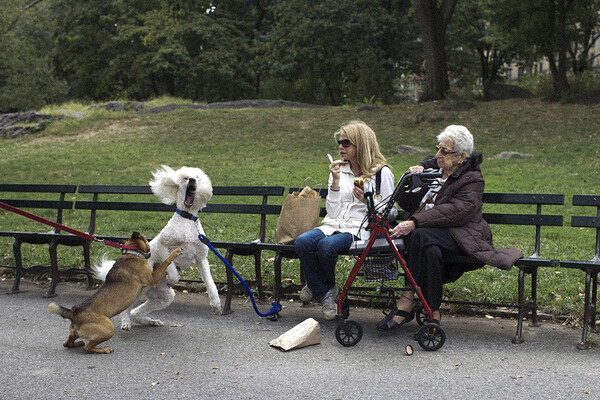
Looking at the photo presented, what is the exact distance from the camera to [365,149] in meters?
5.67

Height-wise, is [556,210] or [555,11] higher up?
[555,11]

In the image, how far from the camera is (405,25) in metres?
31.6

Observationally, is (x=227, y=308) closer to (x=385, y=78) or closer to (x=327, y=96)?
(x=385, y=78)

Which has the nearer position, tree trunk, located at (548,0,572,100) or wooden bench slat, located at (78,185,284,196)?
wooden bench slat, located at (78,185,284,196)

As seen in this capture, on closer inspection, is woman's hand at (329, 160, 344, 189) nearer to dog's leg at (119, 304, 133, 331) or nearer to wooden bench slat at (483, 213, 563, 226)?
wooden bench slat at (483, 213, 563, 226)

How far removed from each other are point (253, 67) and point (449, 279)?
30.9 meters

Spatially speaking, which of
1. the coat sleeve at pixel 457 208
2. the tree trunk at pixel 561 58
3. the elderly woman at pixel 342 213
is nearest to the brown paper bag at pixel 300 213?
the elderly woman at pixel 342 213

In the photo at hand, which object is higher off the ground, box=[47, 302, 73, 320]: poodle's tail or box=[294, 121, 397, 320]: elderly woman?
box=[294, 121, 397, 320]: elderly woman

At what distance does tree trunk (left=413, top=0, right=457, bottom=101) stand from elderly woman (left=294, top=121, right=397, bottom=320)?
16.9 meters

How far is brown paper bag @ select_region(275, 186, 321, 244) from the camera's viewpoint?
5727 mm

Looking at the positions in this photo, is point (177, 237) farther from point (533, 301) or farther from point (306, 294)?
point (533, 301)

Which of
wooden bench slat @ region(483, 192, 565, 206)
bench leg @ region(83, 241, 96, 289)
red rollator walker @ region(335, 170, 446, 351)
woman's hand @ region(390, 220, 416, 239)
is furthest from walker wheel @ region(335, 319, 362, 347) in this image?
bench leg @ region(83, 241, 96, 289)

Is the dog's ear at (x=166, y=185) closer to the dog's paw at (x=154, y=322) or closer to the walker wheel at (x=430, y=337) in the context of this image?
the dog's paw at (x=154, y=322)

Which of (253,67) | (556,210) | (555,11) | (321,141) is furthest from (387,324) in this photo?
(253,67)
